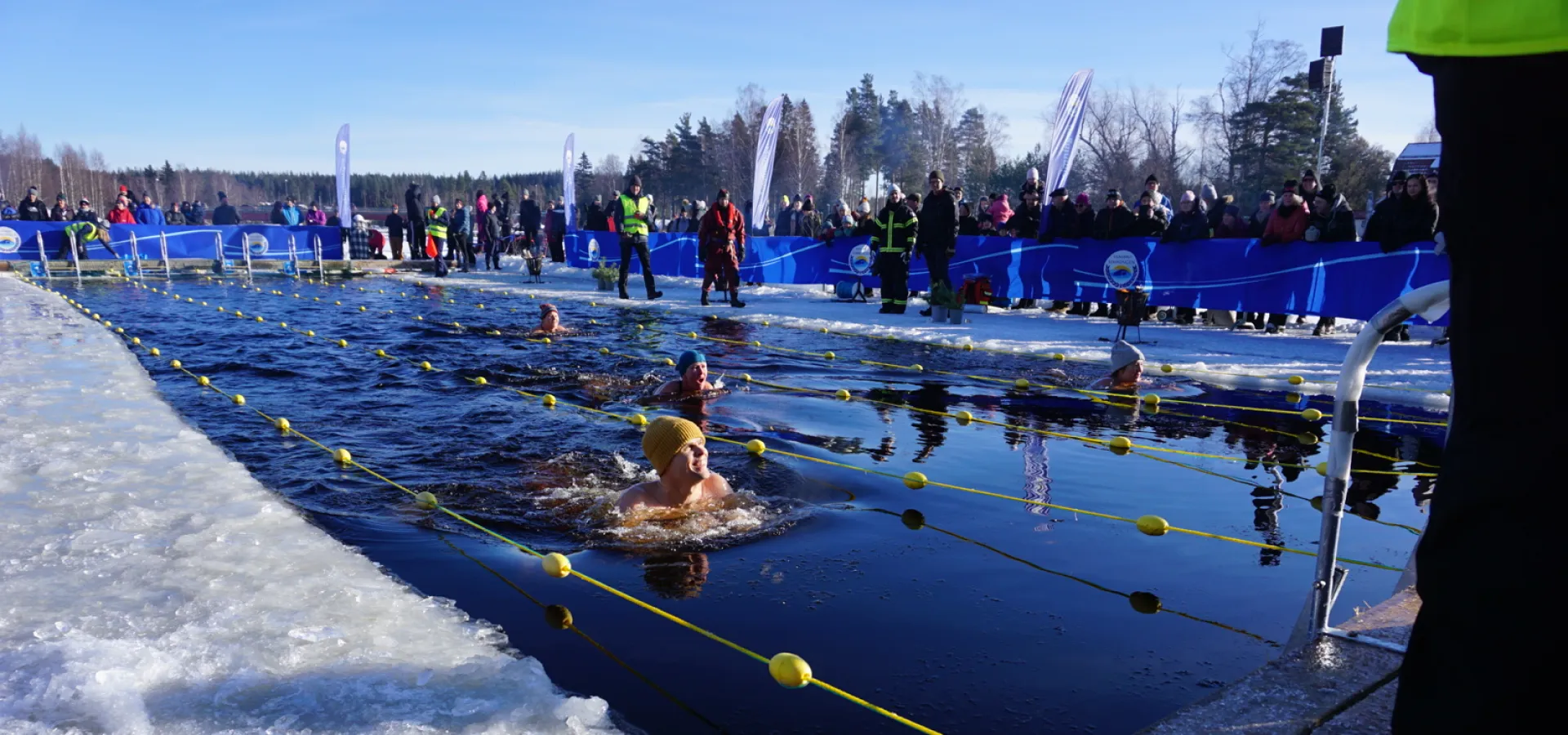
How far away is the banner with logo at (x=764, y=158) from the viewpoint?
62.2 ft

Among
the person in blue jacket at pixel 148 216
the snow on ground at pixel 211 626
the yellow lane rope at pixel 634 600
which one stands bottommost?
the yellow lane rope at pixel 634 600

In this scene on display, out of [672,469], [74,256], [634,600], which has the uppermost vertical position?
[74,256]

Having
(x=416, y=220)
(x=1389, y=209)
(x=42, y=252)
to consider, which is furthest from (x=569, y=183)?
(x=1389, y=209)

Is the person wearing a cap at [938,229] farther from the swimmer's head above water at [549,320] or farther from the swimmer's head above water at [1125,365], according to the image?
the swimmer's head above water at [1125,365]

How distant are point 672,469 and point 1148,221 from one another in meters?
9.88

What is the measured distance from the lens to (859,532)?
14.9 feet

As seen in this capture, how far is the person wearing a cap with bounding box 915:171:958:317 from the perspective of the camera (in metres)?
13.3

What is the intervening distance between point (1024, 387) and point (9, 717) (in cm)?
707

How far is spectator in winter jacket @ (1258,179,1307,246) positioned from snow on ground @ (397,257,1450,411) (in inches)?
45.4

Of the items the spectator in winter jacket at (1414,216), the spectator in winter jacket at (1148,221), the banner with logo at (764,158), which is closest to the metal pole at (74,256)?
the banner with logo at (764,158)

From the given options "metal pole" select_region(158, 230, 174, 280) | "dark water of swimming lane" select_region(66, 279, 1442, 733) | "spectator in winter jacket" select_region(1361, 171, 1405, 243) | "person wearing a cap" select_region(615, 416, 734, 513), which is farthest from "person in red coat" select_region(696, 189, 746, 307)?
"metal pole" select_region(158, 230, 174, 280)

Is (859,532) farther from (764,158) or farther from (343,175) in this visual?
(343,175)

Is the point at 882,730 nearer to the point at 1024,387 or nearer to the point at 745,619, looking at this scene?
the point at 745,619

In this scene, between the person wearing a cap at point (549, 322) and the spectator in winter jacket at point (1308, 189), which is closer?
the spectator in winter jacket at point (1308, 189)
